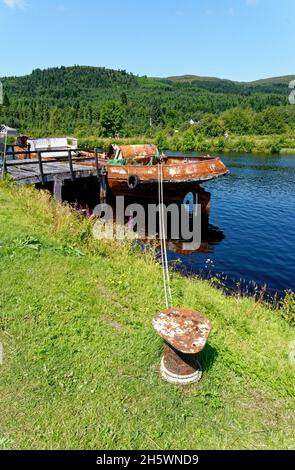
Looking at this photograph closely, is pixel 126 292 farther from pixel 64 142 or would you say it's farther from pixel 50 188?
pixel 64 142

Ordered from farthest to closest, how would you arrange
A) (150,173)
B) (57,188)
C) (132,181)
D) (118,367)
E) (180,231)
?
(132,181) → (150,173) → (180,231) → (57,188) → (118,367)

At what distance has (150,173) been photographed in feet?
55.1

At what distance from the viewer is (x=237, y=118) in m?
91.9

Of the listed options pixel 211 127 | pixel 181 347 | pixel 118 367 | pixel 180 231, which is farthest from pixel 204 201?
pixel 211 127

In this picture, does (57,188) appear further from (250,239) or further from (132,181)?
(250,239)

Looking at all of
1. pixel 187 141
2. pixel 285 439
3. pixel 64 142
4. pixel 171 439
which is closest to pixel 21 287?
pixel 171 439

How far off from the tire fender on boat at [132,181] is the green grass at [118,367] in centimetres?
981

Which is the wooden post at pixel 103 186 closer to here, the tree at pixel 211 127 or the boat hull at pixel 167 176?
the boat hull at pixel 167 176

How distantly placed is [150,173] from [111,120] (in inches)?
3092

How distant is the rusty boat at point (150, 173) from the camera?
16484 millimetres

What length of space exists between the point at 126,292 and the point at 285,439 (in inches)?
149

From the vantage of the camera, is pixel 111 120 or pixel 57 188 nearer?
pixel 57 188

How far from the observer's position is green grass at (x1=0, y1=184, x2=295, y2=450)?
357cm

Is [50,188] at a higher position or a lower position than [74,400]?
higher
